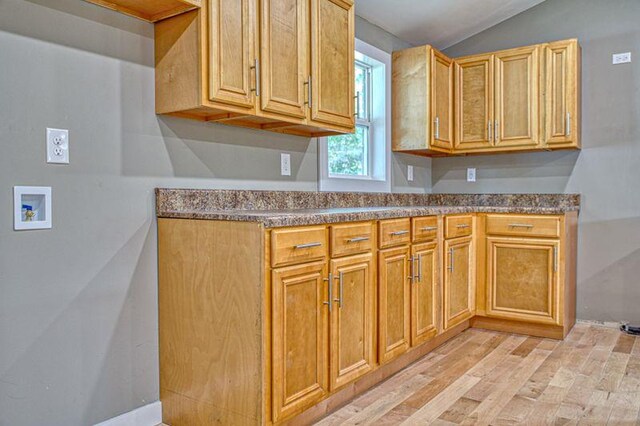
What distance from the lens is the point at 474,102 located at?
12.8 ft

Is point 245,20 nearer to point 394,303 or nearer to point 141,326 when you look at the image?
point 141,326

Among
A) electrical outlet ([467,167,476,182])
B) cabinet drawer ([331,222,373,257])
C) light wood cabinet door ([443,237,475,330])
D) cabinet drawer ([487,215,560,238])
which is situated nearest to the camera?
cabinet drawer ([331,222,373,257])

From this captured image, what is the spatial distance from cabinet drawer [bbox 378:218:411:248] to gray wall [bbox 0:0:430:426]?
3.03 feet

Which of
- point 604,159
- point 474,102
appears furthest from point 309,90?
point 604,159

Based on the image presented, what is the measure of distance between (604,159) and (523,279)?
3.75 feet

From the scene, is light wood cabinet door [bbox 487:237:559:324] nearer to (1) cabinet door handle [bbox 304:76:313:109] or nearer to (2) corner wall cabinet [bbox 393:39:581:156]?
(2) corner wall cabinet [bbox 393:39:581:156]

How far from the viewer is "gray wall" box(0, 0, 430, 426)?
1.68 metres

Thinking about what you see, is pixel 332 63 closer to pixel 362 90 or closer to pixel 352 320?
pixel 362 90

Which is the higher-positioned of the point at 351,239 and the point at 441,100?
the point at 441,100

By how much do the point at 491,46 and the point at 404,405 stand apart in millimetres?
3055

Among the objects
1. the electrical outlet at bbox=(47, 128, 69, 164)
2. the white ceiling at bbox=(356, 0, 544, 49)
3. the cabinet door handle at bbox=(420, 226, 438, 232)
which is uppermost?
the white ceiling at bbox=(356, 0, 544, 49)

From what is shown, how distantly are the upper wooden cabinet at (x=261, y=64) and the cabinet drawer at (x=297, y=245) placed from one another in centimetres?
60

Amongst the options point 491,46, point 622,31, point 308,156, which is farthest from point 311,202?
point 622,31

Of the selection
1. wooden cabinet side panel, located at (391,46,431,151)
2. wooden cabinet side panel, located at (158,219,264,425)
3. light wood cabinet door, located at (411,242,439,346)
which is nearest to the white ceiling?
wooden cabinet side panel, located at (391,46,431,151)
